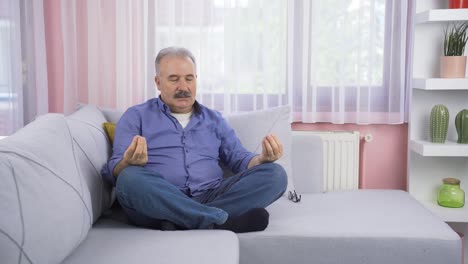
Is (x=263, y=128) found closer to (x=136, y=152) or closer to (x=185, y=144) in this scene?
(x=185, y=144)

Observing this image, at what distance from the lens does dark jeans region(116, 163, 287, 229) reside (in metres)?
1.80

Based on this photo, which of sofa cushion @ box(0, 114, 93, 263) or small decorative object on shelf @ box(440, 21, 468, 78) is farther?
small decorative object on shelf @ box(440, 21, 468, 78)

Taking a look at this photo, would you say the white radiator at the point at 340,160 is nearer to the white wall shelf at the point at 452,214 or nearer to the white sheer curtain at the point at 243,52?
the white sheer curtain at the point at 243,52

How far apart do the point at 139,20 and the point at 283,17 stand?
2.39 feet

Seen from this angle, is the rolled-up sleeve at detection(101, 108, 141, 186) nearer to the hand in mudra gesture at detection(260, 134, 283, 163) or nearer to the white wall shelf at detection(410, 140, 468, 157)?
the hand in mudra gesture at detection(260, 134, 283, 163)

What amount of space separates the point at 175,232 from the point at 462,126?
1536 millimetres

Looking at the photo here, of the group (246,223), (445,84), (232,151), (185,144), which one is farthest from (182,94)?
(445,84)

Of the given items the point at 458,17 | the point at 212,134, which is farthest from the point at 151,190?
the point at 458,17

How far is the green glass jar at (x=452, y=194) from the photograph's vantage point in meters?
2.60

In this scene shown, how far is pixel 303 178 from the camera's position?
2.54 m

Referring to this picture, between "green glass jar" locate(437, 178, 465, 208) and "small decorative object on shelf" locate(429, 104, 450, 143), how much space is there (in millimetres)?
203

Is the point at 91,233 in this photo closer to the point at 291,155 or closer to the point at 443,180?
the point at 291,155

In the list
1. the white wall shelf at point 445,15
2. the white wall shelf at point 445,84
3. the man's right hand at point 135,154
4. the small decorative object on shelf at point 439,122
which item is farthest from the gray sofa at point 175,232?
the white wall shelf at point 445,15

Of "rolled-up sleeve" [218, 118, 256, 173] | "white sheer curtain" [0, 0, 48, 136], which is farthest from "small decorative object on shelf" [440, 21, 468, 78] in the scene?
"white sheer curtain" [0, 0, 48, 136]
